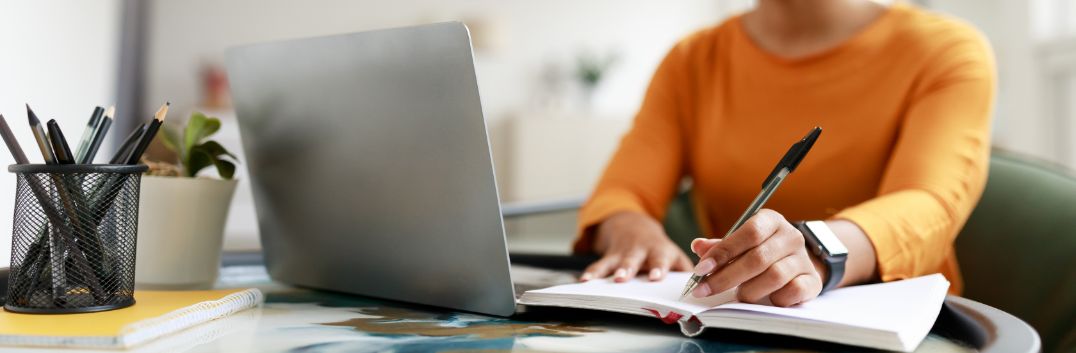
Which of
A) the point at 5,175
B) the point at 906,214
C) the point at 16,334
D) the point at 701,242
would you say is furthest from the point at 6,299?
the point at 906,214

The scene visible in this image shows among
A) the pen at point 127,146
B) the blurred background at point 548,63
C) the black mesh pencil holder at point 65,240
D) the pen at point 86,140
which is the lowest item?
the blurred background at point 548,63

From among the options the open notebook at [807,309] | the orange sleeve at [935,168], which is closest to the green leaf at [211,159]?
the open notebook at [807,309]

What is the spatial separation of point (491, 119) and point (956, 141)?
3603 mm

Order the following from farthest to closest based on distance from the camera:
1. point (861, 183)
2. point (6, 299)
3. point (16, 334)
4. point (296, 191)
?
point (861, 183) → point (296, 191) → point (6, 299) → point (16, 334)

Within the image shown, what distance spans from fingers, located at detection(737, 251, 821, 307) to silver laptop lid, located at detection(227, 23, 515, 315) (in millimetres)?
162

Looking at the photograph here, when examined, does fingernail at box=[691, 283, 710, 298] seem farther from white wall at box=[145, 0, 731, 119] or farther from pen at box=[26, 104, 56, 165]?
white wall at box=[145, 0, 731, 119]

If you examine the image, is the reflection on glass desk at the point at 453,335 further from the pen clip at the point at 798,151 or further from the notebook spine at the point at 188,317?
the pen clip at the point at 798,151

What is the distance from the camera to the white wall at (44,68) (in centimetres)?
80

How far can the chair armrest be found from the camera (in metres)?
1.24

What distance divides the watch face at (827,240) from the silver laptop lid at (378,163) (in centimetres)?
25

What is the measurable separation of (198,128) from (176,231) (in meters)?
0.09

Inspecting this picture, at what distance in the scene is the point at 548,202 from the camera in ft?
4.32

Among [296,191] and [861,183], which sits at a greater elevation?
[296,191]

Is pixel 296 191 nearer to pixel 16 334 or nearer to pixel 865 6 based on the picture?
pixel 16 334
